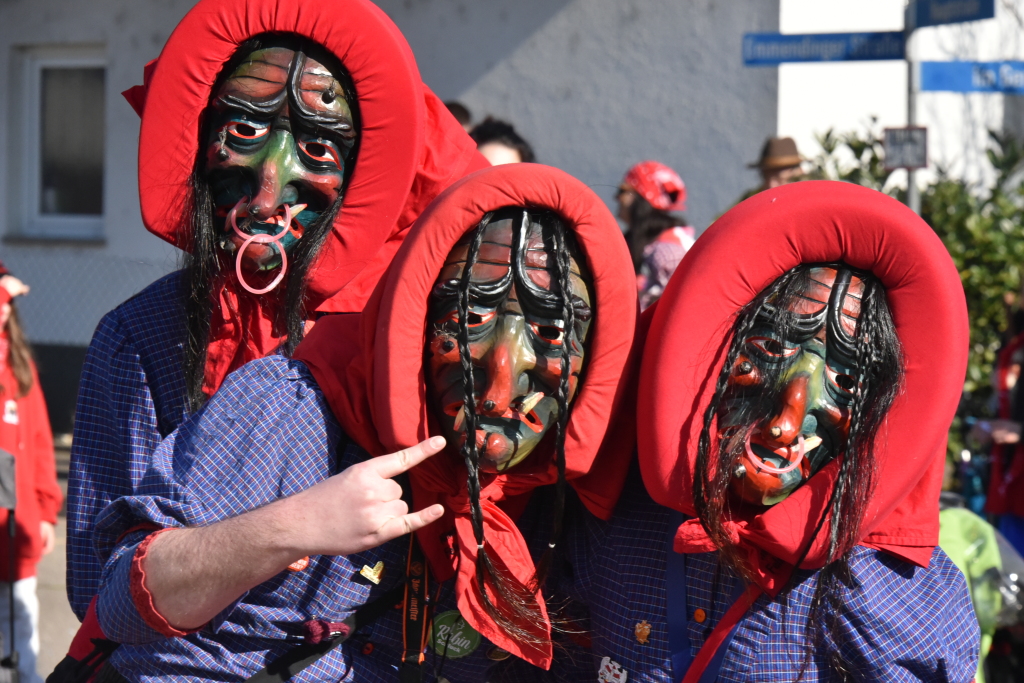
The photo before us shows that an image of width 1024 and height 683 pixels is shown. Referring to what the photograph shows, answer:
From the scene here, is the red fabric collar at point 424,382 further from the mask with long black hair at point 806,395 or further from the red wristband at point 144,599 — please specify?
the red wristband at point 144,599

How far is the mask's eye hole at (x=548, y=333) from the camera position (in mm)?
1650

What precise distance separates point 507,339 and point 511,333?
0.01m

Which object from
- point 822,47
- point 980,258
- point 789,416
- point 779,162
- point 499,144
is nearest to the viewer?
point 789,416

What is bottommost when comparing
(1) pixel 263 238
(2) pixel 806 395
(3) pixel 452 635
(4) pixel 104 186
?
(3) pixel 452 635

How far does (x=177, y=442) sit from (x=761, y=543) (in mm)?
1000

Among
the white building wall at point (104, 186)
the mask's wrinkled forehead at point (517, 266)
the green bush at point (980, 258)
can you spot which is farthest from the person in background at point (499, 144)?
the white building wall at point (104, 186)

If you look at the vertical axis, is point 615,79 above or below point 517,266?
above

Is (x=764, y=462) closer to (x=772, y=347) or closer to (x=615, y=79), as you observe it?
(x=772, y=347)

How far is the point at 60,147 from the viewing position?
8430mm

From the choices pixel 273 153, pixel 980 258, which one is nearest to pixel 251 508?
pixel 273 153

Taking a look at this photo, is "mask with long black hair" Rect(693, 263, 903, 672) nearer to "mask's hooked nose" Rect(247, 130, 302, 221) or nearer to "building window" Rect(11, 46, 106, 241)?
"mask's hooked nose" Rect(247, 130, 302, 221)

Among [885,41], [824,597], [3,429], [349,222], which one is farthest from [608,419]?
[885,41]

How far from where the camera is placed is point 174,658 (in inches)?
67.9

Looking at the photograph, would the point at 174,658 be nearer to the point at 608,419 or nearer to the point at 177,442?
the point at 177,442
